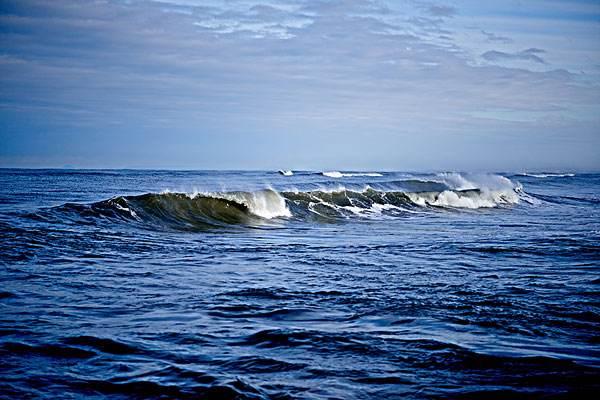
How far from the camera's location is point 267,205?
17594 millimetres

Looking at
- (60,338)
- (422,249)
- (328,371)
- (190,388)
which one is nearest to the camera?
(190,388)

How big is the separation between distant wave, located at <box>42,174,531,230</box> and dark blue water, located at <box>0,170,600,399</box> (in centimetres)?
218

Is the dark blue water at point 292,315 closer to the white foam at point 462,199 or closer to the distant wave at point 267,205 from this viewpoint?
the distant wave at point 267,205

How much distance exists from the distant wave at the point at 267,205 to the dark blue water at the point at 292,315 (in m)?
2.18

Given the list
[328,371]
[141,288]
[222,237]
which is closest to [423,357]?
[328,371]

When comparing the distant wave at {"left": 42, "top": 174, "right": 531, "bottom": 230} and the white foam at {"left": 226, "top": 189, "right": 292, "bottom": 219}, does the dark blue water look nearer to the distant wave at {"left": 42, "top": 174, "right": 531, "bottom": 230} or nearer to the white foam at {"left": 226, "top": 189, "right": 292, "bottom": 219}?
the distant wave at {"left": 42, "top": 174, "right": 531, "bottom": 230}

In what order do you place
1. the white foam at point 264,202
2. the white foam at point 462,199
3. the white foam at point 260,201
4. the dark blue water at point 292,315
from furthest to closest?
the white foam at point 462,199 < the white foam at point 264,202 < the white foam at point 260,201 < the dark blue water at point 292,315

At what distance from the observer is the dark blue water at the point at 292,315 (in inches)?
137

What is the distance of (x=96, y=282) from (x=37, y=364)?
8.93 ft

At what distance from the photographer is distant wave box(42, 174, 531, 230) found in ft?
44.9

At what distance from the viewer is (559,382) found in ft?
11.5

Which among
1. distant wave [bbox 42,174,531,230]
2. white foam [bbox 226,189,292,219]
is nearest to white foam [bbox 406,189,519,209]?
distant wave [bbox 42,174,531,230]

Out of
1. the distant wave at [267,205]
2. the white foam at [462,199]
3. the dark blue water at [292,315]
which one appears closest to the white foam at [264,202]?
the distant wave at [267,205]

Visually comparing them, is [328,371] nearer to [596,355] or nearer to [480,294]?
[596,355]
